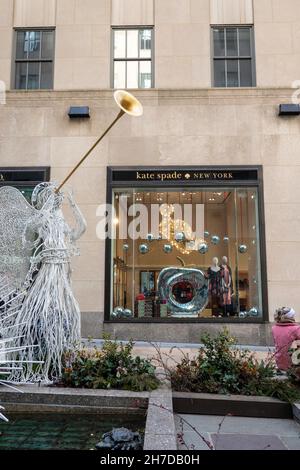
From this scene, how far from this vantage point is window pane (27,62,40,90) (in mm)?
→ 13531

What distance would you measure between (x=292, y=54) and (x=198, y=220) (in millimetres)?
5398

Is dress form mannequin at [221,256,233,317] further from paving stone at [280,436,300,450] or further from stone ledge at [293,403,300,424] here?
paving stone at [280,436,300,450]

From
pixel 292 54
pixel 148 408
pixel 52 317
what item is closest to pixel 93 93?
pixel 292 54

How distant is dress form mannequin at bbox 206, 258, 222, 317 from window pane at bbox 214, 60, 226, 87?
5100 mm

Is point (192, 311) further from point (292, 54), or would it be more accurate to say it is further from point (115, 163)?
point (292, 54)

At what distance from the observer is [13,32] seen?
1360 cm

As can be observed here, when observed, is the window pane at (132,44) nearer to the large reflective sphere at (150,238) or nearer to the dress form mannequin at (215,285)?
the large reflective sphere at (150,238)

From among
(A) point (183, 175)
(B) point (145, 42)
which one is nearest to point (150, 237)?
(A) point (183, 175)

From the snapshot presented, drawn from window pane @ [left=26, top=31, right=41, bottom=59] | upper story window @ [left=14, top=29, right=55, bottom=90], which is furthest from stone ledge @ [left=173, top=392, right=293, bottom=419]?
window pane @ [left=26, top=31, right=41, bottom=59]

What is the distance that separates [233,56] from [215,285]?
6.68 meters

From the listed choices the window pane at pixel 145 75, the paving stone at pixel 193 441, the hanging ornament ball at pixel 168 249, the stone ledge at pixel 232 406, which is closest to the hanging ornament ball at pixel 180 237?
the hanging ornament ball at pixel 168 249

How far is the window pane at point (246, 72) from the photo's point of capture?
13305 mm

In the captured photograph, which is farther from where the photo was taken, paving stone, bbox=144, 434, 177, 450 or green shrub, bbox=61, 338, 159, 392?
green shrub, bbox=61, 338, 159, 392

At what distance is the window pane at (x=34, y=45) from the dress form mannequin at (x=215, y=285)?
7.99 metres
